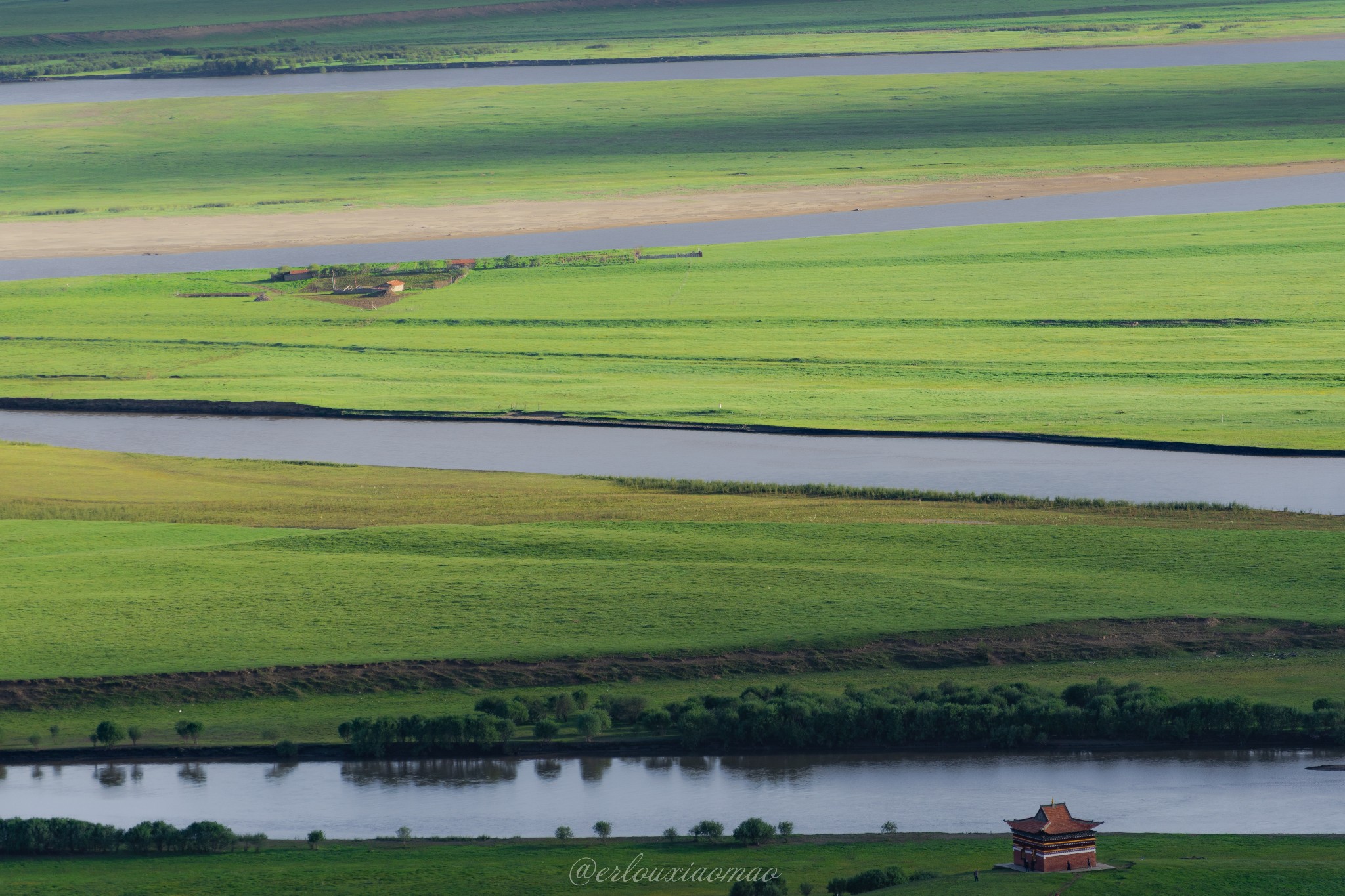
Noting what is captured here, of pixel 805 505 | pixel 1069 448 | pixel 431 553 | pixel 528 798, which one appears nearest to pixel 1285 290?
pixel 1069 448

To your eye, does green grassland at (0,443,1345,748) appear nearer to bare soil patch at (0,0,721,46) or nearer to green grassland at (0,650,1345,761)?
green grassland at (0,650,1345,761)

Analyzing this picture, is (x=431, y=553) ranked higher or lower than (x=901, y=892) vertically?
higher

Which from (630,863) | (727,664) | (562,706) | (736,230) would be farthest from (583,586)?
(736,230)

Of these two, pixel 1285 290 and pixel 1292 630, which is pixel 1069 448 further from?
pixel 1285 290

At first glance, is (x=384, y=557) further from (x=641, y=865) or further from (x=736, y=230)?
(x=736, y=230)

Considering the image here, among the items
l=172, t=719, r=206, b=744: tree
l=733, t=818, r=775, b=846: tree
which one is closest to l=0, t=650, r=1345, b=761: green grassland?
l=172, t=719, r=206, b=744: tree

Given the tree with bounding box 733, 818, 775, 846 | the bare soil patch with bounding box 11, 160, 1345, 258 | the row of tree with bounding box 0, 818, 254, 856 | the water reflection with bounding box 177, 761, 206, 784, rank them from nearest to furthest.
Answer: the tree with bounding box 733, 818, 775, 846 → the row of tree with bounding box 0, 818, 254, 856 → the water reflection with bounding box 177, 761, 206, 784 → the bare soil patch with bounding box 11, 160, 1345, 258

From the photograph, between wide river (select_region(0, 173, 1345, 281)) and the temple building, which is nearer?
the temple building
